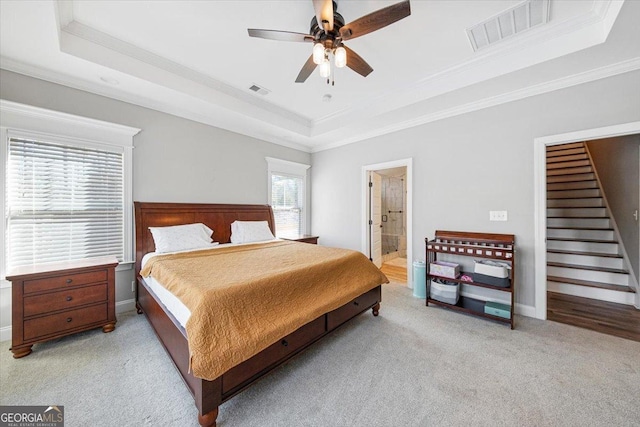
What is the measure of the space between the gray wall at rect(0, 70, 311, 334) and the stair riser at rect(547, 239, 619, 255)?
5.09 m

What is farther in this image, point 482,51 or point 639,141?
point 639,141

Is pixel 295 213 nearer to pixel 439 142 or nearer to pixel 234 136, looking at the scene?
pixel 234 136

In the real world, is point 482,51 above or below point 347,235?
above

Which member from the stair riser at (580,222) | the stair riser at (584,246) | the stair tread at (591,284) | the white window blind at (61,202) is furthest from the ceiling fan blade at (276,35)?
the stair riser at (580,222)

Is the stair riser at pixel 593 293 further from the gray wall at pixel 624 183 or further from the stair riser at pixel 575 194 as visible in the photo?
the stair riser at pixel 575 194

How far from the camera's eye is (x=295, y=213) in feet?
17.5

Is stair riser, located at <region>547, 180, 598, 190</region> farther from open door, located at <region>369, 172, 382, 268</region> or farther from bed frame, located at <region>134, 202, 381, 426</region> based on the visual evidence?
bed frame, located at <region>134, 202, 381, 426</region>

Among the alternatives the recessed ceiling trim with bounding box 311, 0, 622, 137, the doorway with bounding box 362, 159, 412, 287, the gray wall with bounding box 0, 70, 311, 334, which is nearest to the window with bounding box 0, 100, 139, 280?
the gray wall with bounding box 0, 70, 311, 334

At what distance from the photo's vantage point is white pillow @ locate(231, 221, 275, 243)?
12.5 ft

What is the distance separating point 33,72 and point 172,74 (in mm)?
Answer: 1279

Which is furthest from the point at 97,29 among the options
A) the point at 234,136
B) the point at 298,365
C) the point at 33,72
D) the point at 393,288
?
the point at 393,288

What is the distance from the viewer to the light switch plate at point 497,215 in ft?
10.1

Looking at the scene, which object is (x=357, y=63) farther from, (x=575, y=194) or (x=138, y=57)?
(x=575, y=194)

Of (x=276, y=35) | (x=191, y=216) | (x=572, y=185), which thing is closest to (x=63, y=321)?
(x=191, y=216)
